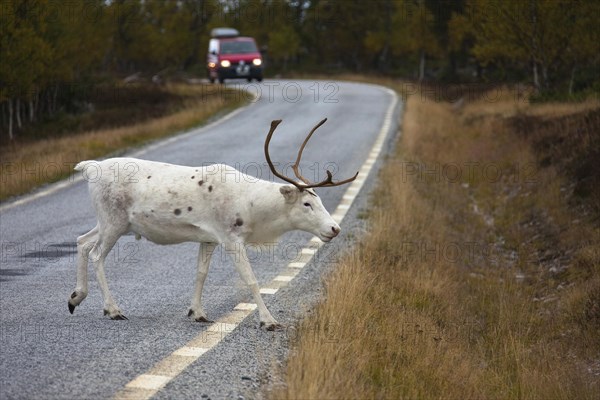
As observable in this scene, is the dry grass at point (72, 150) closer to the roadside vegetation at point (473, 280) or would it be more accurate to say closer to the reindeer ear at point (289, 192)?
the roadside vegetation at point (473, 280)

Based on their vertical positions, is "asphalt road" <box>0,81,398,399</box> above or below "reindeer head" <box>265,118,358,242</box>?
below

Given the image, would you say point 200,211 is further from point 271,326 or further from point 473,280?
point 473,280

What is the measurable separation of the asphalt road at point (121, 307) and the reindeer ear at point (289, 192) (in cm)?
68

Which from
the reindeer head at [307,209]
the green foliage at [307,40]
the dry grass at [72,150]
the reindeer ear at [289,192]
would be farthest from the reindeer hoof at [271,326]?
the green foliage at [307,40]

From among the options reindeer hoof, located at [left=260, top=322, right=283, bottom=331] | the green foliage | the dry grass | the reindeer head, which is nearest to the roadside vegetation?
reindeer hoof, located at [left=260, top=322, right=283, bottom=331]

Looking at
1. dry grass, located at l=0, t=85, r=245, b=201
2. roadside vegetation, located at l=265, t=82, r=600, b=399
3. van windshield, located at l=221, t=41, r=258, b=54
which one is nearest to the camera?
roadside vegetation, located at l=265, t=82, r=600, b=399

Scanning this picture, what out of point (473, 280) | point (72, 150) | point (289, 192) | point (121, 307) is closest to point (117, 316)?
point (121, 307)

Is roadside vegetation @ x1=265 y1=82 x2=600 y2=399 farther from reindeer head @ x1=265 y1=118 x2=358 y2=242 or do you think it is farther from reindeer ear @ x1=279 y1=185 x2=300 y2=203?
reindeer ear @ x1=279 y1=185 x2=300 y2=203

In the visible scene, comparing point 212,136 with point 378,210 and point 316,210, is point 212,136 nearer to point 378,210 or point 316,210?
point 378,210

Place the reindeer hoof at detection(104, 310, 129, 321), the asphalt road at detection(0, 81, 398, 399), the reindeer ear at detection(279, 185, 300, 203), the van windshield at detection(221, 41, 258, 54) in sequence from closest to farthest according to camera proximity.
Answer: the asphalt road at detection(0, 81, 398, 399)
the reindeer ear at detection(279, 185, 300, 203)
the reindeer hoof at detection(104, 310, 129, 321)
the van windshield at detection(221, 41, 258, 54)

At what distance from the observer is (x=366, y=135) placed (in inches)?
980

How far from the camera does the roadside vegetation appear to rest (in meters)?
6.99

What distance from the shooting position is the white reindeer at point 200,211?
776cm

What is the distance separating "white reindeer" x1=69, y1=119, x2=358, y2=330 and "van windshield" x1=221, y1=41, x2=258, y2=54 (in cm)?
3650
